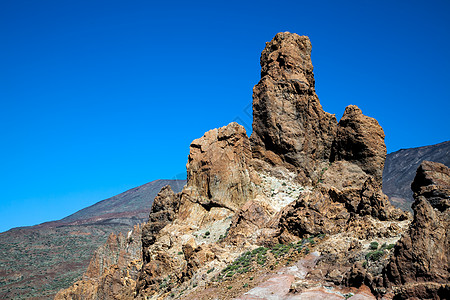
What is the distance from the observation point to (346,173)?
32656 millimetres

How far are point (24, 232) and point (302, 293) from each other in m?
130

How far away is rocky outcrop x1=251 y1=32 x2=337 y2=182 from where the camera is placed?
33.9m

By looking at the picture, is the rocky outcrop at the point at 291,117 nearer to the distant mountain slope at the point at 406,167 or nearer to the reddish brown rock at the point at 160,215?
the reddish brown rock at the point at 160,215

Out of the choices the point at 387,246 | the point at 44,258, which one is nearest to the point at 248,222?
the point at 387,246

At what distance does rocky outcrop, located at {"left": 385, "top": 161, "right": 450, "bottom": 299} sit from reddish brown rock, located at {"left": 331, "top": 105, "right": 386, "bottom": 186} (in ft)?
57.7

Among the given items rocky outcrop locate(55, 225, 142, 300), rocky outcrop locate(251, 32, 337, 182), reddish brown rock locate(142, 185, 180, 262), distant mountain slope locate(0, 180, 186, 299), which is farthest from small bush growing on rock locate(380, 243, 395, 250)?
distant mountain slope locate(0, 180, 186, 299)

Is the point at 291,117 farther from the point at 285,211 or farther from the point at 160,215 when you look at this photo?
the point at 160,215

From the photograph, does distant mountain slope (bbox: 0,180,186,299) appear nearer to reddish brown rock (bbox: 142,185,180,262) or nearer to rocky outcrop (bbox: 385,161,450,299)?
reddish brown rock (bbox: 142,185,180,262)

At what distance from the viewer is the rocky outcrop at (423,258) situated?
12336 millimetres

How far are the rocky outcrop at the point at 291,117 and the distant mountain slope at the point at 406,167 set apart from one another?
103482 mm

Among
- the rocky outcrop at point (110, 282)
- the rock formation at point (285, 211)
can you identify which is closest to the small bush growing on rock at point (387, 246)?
the rock formation at point (285, 211)

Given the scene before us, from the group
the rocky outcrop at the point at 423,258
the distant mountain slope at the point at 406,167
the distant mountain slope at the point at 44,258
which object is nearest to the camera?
the rocky outcrop at the point at 423,258

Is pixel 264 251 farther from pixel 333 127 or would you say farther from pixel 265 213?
pixel 333 127

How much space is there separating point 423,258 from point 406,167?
182 m
